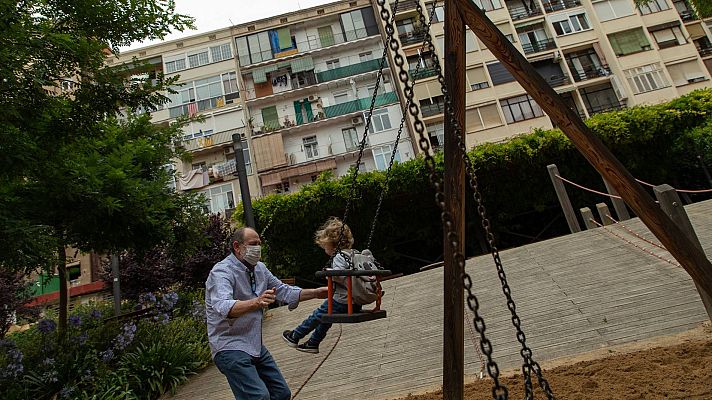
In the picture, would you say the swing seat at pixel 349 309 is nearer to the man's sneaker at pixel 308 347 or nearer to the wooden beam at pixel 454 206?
the wooden beam at pixel 454 206

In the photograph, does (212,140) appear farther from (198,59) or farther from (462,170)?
(462,170)

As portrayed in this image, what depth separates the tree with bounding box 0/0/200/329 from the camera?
5.03 metres

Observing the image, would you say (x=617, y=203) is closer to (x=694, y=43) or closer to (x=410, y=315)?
(x=410, y=315)

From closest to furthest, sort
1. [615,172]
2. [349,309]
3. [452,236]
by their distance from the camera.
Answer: [452,236] → [615,172] → [349,309]

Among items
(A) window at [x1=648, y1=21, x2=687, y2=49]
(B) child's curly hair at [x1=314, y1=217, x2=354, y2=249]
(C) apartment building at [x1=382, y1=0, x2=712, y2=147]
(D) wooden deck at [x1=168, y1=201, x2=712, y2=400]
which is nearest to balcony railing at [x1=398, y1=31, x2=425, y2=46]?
(C) apartment building at [x1=382, y1=0, x2=712, y2=147]

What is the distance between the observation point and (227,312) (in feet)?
9.36

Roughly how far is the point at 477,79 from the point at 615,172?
29.0 meters

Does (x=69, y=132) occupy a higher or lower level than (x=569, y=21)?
lower

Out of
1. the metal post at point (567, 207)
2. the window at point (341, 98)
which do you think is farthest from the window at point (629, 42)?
the metal post at point (567, 207)

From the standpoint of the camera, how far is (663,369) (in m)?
3.35

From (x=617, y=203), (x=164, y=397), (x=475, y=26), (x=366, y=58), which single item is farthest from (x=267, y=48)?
(x=475, y=26)

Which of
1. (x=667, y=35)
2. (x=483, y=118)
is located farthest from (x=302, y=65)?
(x=667, y=35)

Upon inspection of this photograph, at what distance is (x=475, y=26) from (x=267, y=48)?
32.6 meters

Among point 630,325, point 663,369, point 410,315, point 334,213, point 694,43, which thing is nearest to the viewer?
point 663,369
